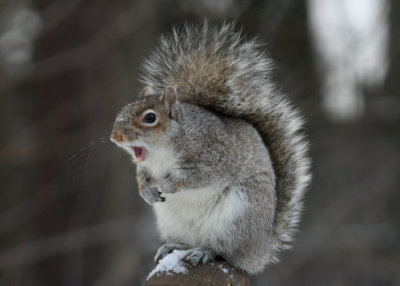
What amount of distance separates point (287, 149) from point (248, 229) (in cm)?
53

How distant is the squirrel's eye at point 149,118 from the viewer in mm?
1824

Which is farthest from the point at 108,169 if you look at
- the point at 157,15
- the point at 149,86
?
the point at 149,86

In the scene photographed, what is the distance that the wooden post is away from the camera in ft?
4.22

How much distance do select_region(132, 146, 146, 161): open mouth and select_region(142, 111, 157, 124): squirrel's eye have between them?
96 mm

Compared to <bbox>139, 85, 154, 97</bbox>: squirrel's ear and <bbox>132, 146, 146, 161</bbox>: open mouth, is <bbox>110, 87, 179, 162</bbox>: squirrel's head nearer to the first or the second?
<bbox>132, 146, 146, 161</bbox>: open mouth

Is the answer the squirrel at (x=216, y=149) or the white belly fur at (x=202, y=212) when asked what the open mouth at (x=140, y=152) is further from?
the white belly fur at (x=202, y=212)

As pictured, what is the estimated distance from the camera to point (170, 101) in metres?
1.89

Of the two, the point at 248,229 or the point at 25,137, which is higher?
the point at 25,137

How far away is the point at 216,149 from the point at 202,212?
0.23 m

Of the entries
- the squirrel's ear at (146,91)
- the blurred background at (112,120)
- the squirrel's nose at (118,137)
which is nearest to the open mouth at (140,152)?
the squirrel's nose at (118,137)

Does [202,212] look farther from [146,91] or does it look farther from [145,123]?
[146,91]

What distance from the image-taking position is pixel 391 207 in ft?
20.1

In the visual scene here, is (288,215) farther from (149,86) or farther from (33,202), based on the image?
(33,202)

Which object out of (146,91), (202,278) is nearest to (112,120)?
(146,91)
